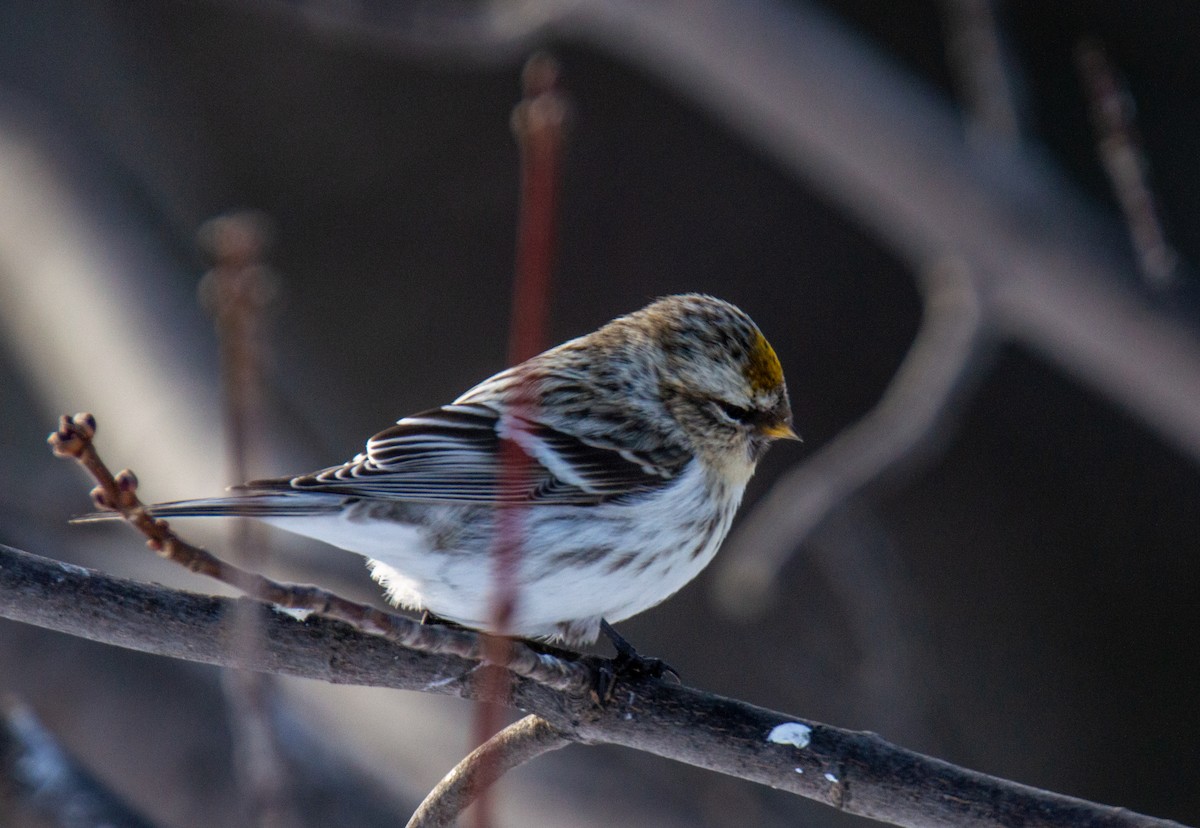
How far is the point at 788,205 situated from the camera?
456 centimetres

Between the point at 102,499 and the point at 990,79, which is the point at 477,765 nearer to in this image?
the point at 102,499

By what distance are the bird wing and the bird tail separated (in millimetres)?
16

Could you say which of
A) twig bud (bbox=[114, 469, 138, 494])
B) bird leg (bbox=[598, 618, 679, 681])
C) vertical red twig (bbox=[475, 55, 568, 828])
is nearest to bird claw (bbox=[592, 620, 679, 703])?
bird leg (bbox=[598, 618, 679, 681])

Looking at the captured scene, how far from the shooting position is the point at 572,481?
1.98 m

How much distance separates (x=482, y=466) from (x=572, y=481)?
14 centimetres

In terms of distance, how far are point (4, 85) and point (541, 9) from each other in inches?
82.9

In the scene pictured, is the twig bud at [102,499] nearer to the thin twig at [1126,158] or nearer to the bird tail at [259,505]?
the bird tail at [259,505]

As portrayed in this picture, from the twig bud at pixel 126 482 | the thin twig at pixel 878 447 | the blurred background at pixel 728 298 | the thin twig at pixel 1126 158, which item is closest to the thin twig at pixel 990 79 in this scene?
the blurred background at pixel 728 298

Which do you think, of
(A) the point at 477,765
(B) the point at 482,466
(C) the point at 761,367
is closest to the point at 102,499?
(A) the point at 477,765

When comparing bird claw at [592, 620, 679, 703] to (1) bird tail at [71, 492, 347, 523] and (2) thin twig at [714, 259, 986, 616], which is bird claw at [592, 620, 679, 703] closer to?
(1) bird tail at [71, 492, 347, 523]

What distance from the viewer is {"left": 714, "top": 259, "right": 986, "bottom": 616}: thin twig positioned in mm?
2691

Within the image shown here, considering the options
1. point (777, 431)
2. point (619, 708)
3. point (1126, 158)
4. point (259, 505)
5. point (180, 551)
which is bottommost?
point (180, 551)

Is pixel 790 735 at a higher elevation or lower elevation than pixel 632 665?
lower

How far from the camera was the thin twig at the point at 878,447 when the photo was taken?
2691mm
